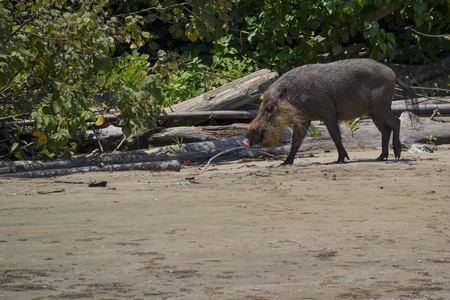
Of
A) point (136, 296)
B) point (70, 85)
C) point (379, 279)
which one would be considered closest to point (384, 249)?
point (379, 279)

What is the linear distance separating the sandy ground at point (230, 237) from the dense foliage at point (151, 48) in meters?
0.92

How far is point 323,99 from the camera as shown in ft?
31.4

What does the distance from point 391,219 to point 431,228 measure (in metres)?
0.36

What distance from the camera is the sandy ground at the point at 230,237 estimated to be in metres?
3.95

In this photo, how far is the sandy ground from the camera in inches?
156

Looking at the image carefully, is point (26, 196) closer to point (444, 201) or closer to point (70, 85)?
point (70, 85)

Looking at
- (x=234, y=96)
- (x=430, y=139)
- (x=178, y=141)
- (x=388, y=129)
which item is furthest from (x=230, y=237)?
(x=430, y=139)

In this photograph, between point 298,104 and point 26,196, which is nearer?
point 26,196

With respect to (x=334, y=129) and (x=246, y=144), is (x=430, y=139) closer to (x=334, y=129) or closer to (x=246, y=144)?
(x=334, y=129)

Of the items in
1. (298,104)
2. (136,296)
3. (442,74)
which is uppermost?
(136,296)

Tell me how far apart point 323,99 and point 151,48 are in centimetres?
217

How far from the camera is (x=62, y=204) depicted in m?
6.30

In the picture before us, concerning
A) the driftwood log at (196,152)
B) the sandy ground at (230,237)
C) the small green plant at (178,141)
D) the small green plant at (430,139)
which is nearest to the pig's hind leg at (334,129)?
the driftwood log at (196,152)

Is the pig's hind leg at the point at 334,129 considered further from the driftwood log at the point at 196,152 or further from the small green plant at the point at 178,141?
the small green plant at the point at 178,141
